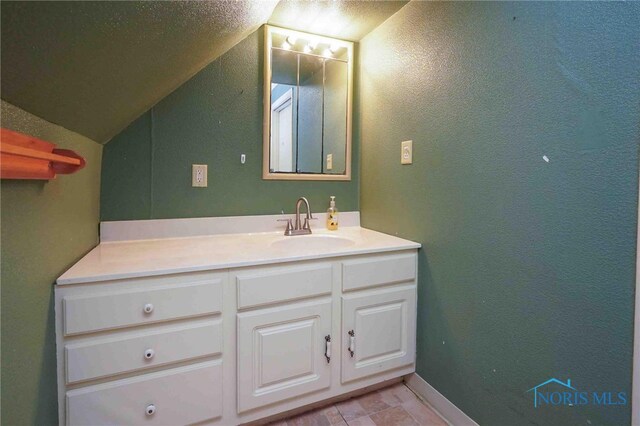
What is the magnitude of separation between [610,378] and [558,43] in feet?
3.25

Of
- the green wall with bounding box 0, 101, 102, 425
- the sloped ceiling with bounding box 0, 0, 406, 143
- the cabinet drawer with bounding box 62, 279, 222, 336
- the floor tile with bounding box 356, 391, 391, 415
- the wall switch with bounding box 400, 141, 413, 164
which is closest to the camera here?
the sloped ceiling with bounding box 0, 0, 406, 143

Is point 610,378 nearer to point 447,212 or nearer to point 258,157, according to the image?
point 447,212

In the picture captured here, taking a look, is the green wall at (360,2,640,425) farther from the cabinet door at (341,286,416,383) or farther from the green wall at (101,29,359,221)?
the green wall at (101,29,359,221)

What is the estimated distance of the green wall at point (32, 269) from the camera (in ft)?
2.33

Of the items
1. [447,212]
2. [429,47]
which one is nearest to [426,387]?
[447,212]

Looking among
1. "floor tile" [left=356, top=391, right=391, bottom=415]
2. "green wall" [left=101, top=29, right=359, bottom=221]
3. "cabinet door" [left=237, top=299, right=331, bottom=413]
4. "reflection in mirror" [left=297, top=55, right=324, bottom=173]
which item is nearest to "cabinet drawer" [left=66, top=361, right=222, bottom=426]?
"cabinet door" [left=237, top=299, right=331, bottom=413]

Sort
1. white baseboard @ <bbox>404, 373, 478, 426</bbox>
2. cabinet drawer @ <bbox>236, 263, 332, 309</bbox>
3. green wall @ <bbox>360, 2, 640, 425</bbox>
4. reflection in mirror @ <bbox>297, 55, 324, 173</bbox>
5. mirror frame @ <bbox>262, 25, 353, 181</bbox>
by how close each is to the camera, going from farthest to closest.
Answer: reflection in mirror @ <bbox>297, 55, 324, 173</bbox>, mirror frame @ <bbox>262, 25, 353, 181</bbox>, white baseboard @ <bbox>404, 373, 478, 426</bbox>, cabinet drawer @ <bbox>236, 263, 332, 309</bbox>, green wall @ <bbox>360, 2, 640, 425</bbox>

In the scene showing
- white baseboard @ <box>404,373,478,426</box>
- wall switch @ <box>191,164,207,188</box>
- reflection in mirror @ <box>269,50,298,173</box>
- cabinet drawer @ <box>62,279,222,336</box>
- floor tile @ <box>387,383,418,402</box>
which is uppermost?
reflection in mirror @ <box>269,50,298,173</box>

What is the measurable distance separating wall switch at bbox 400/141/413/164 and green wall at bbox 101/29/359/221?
0.64 m

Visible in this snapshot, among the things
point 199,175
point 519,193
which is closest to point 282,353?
point 199,175

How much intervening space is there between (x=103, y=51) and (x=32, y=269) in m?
0.58

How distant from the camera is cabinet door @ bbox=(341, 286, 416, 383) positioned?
1451mm

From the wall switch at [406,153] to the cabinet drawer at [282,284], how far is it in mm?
675

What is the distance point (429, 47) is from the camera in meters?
1.47
